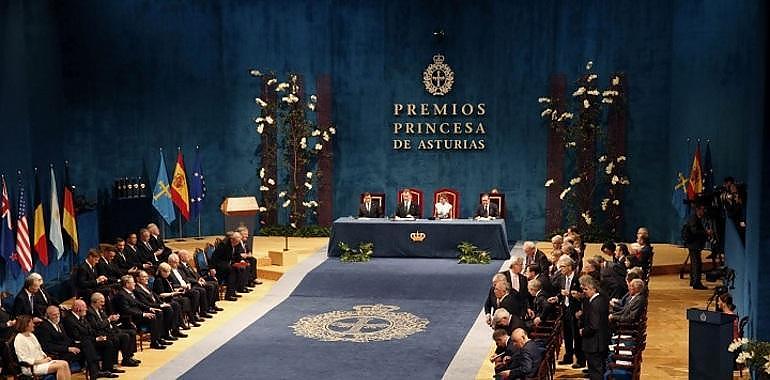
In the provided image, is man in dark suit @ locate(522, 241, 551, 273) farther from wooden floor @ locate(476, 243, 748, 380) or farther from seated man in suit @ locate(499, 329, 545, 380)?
seated man in suit @ locate(499, 329, 545, 380)

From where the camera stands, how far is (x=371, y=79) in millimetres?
20016

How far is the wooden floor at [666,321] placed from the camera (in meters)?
11.1

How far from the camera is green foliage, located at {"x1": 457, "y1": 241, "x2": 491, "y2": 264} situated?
55.3ft

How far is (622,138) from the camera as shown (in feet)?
62.8

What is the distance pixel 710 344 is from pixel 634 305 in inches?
67.4

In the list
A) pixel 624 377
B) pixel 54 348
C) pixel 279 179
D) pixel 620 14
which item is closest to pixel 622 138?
pixel 620 14

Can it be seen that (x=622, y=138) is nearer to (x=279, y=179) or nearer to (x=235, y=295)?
(x=279, y=179)

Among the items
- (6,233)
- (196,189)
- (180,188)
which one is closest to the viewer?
(6,233)

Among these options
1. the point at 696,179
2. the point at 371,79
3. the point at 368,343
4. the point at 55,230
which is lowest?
the point at 368,343

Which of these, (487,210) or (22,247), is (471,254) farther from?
(22,247)

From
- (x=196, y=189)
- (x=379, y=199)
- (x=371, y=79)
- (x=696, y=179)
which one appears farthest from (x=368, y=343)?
(x=371, y=79)

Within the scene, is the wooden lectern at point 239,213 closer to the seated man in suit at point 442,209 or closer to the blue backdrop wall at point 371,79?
the blue backdrop wall at point 371,79

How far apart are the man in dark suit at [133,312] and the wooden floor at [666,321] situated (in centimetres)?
407

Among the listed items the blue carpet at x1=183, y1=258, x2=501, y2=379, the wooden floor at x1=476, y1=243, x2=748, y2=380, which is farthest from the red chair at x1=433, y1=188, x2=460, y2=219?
the wooden floor at x1=476, y1=243, x2=748, y2=380
